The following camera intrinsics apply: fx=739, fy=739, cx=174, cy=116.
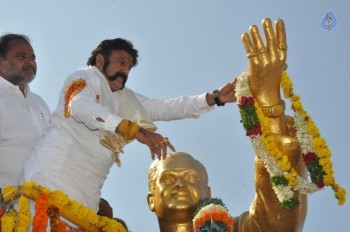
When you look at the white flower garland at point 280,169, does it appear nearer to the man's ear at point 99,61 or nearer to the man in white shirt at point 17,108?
the man's ear at point 99,61

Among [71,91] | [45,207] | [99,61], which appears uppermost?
[99,61]

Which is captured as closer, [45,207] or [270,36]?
[45,207]

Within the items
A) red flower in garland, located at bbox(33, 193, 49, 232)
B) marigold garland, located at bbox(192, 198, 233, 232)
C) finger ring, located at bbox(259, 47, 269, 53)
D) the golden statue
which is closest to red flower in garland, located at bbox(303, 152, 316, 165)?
the golden statue

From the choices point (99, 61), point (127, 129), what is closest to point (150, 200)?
point (99, 61)

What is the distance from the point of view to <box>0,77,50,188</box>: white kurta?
6.39m

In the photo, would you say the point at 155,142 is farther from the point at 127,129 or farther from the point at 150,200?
the point at 150,200

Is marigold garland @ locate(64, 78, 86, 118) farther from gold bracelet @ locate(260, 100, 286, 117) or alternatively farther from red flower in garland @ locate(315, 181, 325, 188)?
red flower in garland @ locate(315, 181, 325, 188)

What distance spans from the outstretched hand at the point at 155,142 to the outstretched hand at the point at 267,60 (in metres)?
1.07

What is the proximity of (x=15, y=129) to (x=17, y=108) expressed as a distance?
0.23 metres

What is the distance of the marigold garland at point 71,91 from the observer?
6.01m

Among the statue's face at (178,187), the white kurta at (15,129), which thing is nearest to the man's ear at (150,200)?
the statue's face at (178,187)

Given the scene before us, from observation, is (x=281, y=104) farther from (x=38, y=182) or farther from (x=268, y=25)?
(x=38, y=182)

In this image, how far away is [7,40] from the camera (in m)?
6.95

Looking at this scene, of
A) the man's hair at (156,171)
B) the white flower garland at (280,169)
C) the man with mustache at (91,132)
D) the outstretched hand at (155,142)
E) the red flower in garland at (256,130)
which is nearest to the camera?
the outstretched hand at (155,142)
